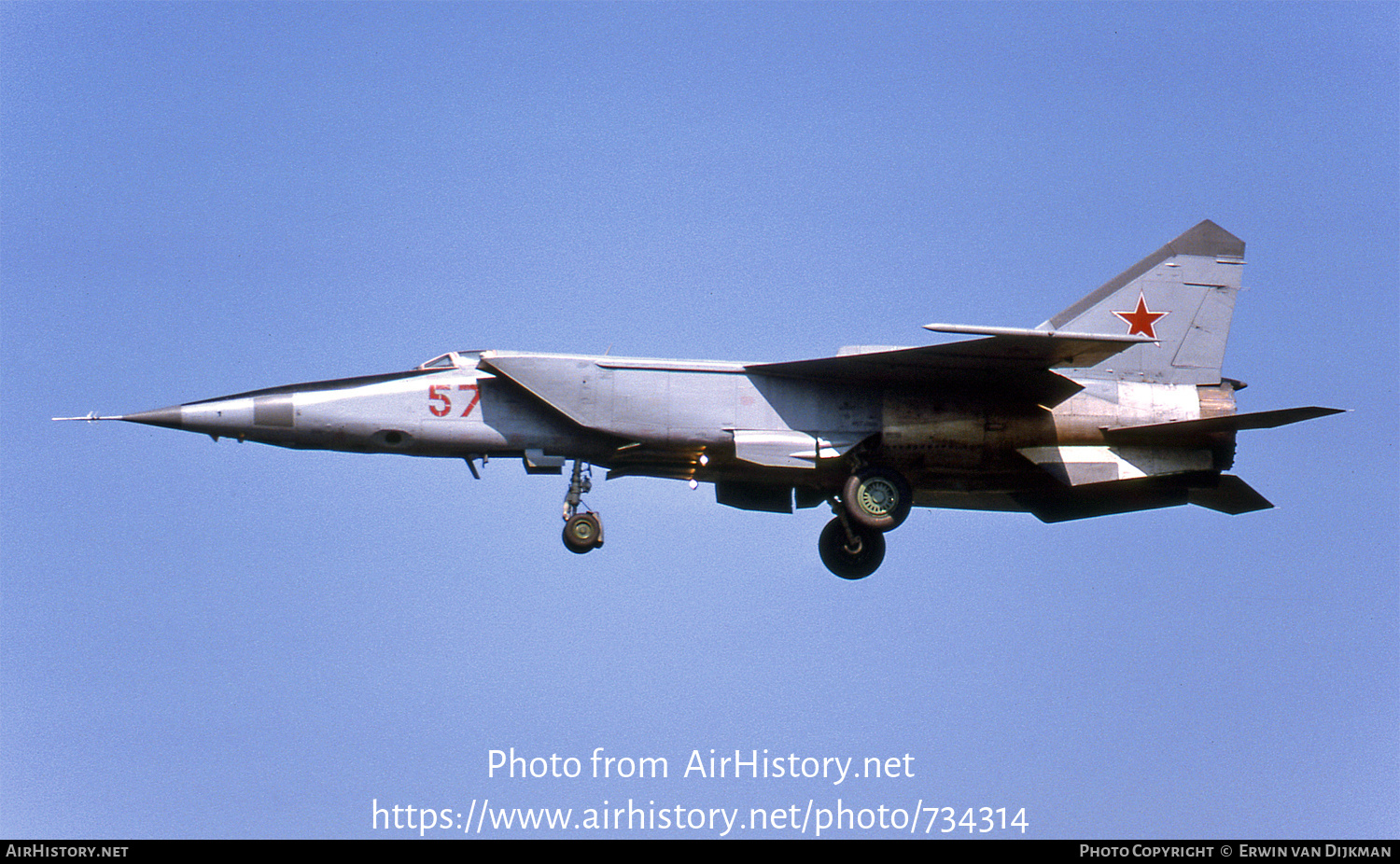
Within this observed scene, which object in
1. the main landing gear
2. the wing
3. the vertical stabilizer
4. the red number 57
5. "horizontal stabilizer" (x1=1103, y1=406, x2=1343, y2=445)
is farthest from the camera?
the vertical stabilizer

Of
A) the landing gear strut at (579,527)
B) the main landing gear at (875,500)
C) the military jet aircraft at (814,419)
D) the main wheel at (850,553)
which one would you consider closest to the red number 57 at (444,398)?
the military jet aircraft at (814,419)

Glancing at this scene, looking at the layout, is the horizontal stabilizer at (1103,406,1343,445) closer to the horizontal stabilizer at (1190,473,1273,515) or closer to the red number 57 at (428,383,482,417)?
the horizontal stabilizer at (1190,473,1273,515)

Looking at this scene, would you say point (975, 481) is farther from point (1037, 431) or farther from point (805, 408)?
point (805, 408)

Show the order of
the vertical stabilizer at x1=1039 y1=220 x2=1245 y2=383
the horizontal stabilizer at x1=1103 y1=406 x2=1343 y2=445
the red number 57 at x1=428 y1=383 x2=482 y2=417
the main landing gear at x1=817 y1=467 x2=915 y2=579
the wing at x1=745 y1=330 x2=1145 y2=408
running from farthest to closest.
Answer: the vertical stabilizer at x1=1039 y1=220 x2=1245 y2=383, the red number 57 at x1=428 y1=383 x2=482 y2=417, the main landing gear at x1=817 y1=467 x2=915 y2=579, the horizontal stabilizer at x1=1103 y1=406 x2=1343 y2=445, the wing at x1=745 y1=330 x2=1145 y2=408

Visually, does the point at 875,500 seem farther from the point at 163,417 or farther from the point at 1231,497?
the point at 163,417

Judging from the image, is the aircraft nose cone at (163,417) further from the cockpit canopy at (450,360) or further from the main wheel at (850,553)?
the main wheel at (850,553)

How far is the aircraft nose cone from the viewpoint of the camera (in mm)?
20406

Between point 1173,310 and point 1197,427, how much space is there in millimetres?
2196

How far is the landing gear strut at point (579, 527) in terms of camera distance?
20.2 meters

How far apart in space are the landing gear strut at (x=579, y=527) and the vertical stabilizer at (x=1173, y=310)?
698 cm

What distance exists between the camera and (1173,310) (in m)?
22.2

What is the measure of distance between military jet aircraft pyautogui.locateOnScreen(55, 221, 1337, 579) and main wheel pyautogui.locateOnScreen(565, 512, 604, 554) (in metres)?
0.02

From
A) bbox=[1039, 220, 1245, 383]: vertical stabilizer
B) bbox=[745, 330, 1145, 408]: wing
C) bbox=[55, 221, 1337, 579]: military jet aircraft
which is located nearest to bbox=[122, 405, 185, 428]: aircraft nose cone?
bbox=[55, 221, 1337, 579]: military jet aircraft

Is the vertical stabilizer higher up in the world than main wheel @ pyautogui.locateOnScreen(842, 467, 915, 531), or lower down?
higher up
